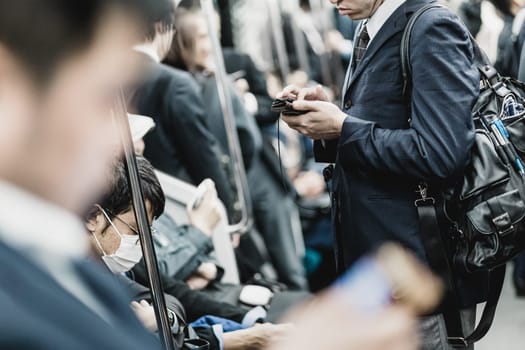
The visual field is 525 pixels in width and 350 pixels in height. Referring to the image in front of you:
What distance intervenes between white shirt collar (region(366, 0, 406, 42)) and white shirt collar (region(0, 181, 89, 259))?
131 centimetres

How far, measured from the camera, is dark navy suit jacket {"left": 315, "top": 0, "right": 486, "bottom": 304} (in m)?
1.82

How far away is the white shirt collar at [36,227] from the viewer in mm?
698

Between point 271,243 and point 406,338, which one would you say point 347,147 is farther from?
point 271,243

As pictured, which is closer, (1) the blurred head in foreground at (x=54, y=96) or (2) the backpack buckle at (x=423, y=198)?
(1) the blurred head in foreground at (x=54, y=96)

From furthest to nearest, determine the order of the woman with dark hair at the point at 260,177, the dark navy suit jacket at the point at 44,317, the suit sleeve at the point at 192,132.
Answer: the woman with dark hair at the point at 260,177
the suit sleeve at the point at 192,132
the dark navy suit jacket at the point at 44,317

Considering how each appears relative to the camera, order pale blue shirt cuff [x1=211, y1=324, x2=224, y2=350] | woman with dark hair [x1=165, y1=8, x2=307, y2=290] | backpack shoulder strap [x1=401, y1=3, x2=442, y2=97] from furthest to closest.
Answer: woman with dark hair [x1=165, y1=8, x2=307, y2=290], pale blue shirt cuff [x1=211, y1=324, x2=224, y2=350], backpack shoulder strap [x1=401, y1=3, x2=442, y2=97]

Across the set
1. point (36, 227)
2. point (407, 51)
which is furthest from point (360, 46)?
point (36, 227)

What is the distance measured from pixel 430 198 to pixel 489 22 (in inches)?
180

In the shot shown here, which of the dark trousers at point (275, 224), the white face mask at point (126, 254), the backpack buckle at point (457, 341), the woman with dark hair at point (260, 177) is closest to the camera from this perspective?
the white face mask at point (126, 254)

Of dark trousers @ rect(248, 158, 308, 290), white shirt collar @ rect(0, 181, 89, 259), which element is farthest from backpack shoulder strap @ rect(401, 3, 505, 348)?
dark trousers @ rect(248, 158, 308, 290)

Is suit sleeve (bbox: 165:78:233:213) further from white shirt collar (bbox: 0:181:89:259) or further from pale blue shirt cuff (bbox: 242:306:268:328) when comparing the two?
white shirt collar (bbox: 0:181:89:259)

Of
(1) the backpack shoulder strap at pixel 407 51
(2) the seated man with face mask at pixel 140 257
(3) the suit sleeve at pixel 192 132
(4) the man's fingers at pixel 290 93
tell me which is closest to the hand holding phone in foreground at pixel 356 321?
(2) the seated man with face mask at pixel 140 257

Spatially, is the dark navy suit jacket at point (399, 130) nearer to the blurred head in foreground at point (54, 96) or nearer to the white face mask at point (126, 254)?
the white face mask at point (126, 254)

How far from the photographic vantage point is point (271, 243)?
4551mm
